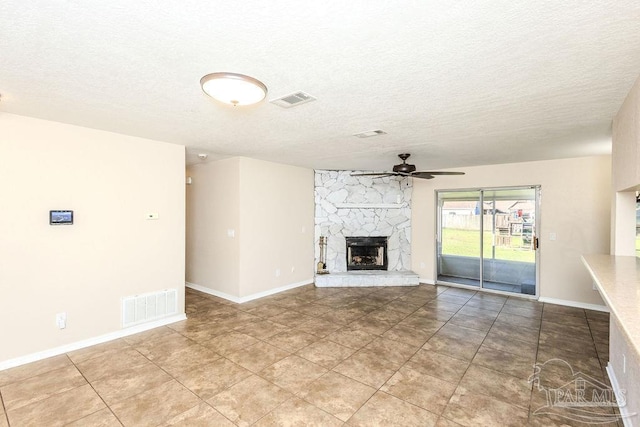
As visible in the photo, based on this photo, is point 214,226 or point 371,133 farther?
point 214,226

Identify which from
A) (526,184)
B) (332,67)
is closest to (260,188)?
(332,67)

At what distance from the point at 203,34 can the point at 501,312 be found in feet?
17.4

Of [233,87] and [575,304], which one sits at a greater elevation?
[233,87]

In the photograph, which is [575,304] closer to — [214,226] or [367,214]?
[367,214]

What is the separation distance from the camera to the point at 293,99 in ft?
8.12

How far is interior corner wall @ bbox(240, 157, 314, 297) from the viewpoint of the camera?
205 inches

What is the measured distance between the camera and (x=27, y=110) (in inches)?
110

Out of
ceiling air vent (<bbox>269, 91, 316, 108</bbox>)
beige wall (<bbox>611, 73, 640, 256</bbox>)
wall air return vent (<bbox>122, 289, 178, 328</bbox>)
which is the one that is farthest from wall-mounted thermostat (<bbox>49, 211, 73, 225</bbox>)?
beige wall (<bbox>611, 73, 640, 256</bbox>)

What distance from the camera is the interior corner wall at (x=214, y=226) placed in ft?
17.0

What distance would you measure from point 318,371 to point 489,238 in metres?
4.85

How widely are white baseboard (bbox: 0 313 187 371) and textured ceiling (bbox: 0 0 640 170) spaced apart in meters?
2.45

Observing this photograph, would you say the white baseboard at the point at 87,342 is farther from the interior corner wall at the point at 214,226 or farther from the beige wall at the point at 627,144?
the beige wall at the point at 627,144

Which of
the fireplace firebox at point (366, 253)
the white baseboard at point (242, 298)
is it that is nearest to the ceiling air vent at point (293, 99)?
the white baseboard at point (242, 298)

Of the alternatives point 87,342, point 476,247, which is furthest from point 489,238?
point 87,342
